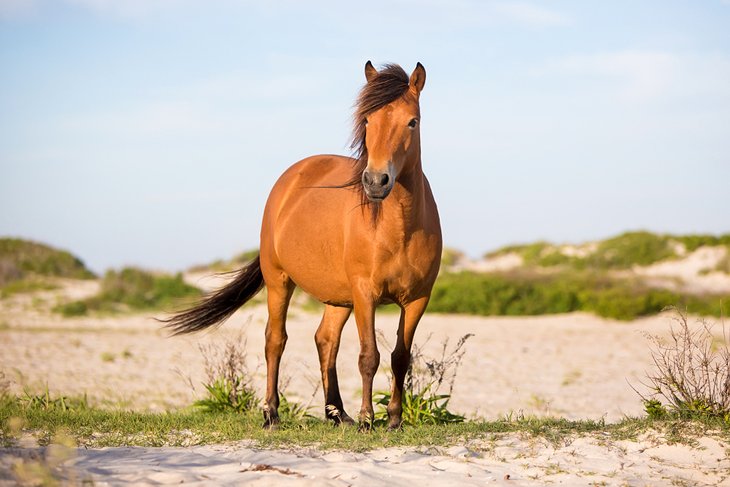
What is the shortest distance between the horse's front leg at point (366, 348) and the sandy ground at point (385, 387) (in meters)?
0.77

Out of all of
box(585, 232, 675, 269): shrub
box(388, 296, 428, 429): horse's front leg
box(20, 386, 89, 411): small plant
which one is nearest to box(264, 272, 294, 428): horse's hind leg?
box(388, 296, 428, 429): horse's front leg

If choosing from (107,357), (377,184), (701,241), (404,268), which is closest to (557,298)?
(701,241)

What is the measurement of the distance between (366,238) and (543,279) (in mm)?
17255

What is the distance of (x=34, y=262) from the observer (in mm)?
29266

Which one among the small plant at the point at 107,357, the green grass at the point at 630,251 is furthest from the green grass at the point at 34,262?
the green grass at the point at 630,251

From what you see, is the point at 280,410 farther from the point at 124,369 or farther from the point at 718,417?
the point at 124,369

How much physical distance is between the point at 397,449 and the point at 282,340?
2.22 metres

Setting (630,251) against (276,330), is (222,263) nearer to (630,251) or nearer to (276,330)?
(630,251)

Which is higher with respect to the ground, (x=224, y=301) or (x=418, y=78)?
(x=418, y=78)

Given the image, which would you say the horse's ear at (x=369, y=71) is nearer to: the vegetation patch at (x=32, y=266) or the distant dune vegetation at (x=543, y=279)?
the distant dune vegetation at (x=543, y=279)

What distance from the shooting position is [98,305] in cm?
2241

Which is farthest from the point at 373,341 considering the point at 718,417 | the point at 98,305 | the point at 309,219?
the point at 98,305

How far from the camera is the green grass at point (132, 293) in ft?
72.8

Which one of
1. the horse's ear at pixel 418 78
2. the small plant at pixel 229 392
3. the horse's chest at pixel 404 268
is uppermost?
the horse's ear at pixel 418 78
